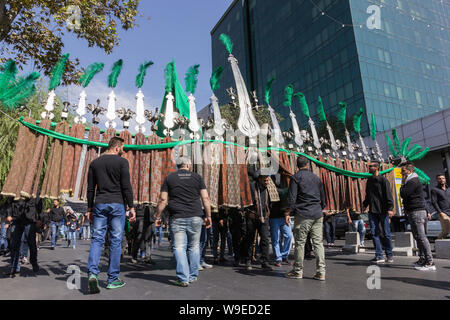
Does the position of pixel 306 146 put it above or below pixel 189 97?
below

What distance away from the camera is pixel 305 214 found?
15.7 feet

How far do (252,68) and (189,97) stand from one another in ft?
157

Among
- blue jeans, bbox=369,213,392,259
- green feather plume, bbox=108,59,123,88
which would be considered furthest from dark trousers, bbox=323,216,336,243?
green feather plume, bbox=108,59,123,88

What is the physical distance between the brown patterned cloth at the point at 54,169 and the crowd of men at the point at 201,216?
23.4 inches

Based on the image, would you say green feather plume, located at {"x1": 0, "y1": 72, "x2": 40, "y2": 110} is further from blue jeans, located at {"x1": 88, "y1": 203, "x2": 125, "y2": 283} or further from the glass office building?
the glass office building

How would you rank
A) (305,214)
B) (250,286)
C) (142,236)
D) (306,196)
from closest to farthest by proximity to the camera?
(250,286)
(305,214)
(306,196)
(142,236)

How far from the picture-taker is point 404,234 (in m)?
7.94

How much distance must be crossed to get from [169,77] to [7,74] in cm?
251

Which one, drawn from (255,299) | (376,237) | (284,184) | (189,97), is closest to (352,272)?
(376,237)

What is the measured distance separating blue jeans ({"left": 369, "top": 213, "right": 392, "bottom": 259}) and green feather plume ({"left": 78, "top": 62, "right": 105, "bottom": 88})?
6.33 metres

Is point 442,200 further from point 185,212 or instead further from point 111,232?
point 111,232

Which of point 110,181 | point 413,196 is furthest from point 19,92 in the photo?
point 413,196

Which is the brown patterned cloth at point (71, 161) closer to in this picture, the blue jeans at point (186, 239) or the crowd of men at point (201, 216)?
the crowd of men at point (201, 216)
